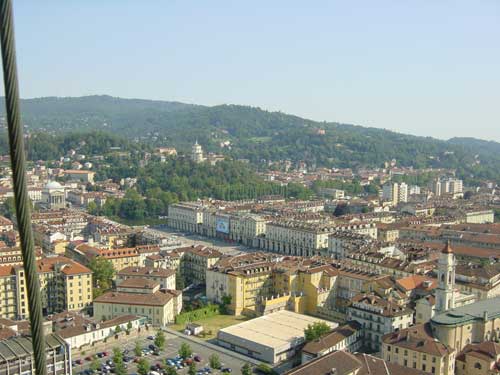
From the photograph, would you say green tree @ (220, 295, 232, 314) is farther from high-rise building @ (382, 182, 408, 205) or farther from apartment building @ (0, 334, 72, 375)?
high-rise building @ (382, 182, 408, 205)

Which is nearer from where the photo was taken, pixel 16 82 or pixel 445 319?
pixel 16 82

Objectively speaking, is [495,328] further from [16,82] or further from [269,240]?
[269,240]

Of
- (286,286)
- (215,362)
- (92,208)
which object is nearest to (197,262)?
(286,286)

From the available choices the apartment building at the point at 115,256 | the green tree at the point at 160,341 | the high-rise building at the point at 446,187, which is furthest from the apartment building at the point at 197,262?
the high-rise building at the point at 446,187

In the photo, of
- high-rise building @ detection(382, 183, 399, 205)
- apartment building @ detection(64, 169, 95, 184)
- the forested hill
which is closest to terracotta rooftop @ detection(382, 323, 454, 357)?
high-rise building @ detection(382, 183, 399, 205)

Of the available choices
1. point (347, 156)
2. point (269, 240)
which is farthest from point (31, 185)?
point (347, 156)

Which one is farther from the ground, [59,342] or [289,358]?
[59,342]

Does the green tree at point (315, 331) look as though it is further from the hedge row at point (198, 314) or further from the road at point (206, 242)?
the road at point (206, 242)

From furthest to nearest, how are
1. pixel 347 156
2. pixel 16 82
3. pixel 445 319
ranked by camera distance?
pixel 347 156 < pixel 445 319 < pixel 16 82
